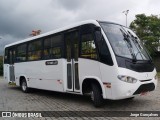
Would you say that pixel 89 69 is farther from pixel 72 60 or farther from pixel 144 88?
pixel 144 88

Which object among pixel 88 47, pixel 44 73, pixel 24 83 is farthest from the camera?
pixel 24 83

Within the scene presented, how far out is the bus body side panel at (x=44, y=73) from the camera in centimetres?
1186

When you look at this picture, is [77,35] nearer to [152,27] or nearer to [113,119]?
[113,119]

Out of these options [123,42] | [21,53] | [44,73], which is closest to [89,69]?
[123,42]

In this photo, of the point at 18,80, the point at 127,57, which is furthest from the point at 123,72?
the point at 18,80

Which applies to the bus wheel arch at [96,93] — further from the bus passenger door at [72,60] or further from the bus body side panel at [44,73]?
the bus body side panel at [44,73]

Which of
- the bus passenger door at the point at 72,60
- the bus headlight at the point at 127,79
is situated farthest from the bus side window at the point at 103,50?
the bus passenger door at the point at 72,60

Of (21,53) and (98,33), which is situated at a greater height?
(98,33)

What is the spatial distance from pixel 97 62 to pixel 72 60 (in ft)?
5.48

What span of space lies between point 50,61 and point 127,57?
14.8 ft

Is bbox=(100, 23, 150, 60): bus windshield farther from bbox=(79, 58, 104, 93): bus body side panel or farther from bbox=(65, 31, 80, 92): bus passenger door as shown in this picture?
bbox=(65, 31, 80, 92): bus passenger door

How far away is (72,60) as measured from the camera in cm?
1092

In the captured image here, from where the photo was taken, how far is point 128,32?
410 inches

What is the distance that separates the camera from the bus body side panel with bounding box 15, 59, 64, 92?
11859 mm
